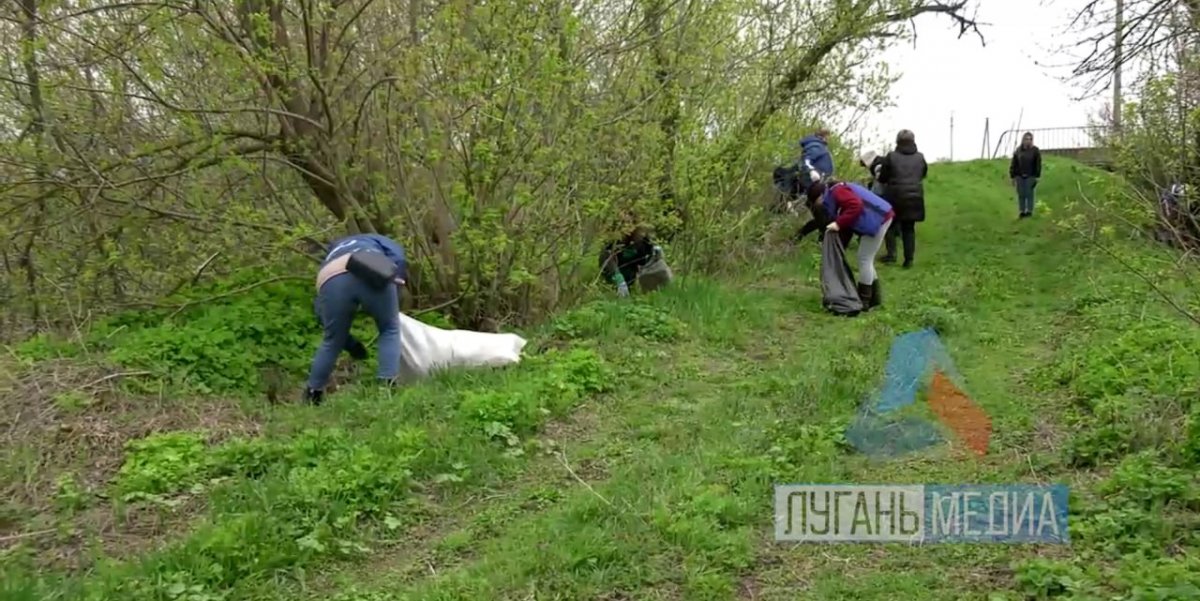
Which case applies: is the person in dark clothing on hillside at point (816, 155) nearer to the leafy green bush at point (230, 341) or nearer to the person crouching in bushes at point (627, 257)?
the person crouching in bushes at point (627, 257)

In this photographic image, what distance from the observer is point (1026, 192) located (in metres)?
13.5

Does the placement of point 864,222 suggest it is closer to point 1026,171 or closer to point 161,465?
point 161,465

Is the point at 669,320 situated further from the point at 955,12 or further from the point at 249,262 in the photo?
the point at 955,12

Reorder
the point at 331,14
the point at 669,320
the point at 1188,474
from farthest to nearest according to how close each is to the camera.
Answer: the point at 669,320, the point at 331,14, the point at 1188,474

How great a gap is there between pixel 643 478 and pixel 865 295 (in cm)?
476

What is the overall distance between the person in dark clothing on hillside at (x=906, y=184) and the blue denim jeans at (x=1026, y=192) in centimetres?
373

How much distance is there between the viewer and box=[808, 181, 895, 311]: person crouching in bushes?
817cm

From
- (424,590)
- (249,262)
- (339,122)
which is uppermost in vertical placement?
(339,122)

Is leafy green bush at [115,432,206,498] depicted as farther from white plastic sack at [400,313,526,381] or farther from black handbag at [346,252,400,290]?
white plastic sack at [400,313,526,381]

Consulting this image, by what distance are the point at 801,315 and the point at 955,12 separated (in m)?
6.38

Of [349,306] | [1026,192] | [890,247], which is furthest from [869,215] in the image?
[1026,192]

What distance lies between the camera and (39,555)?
369cm

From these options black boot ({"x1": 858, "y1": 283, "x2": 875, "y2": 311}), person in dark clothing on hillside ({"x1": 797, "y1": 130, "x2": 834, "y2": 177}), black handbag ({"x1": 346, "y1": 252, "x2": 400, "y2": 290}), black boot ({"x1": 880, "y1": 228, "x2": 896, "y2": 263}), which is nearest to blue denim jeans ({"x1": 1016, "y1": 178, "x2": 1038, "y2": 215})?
black boot ({"x1": 880, "y1": 228, "x2": 896, "y2": 263})

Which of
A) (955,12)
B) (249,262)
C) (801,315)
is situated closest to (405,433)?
(249,262)
